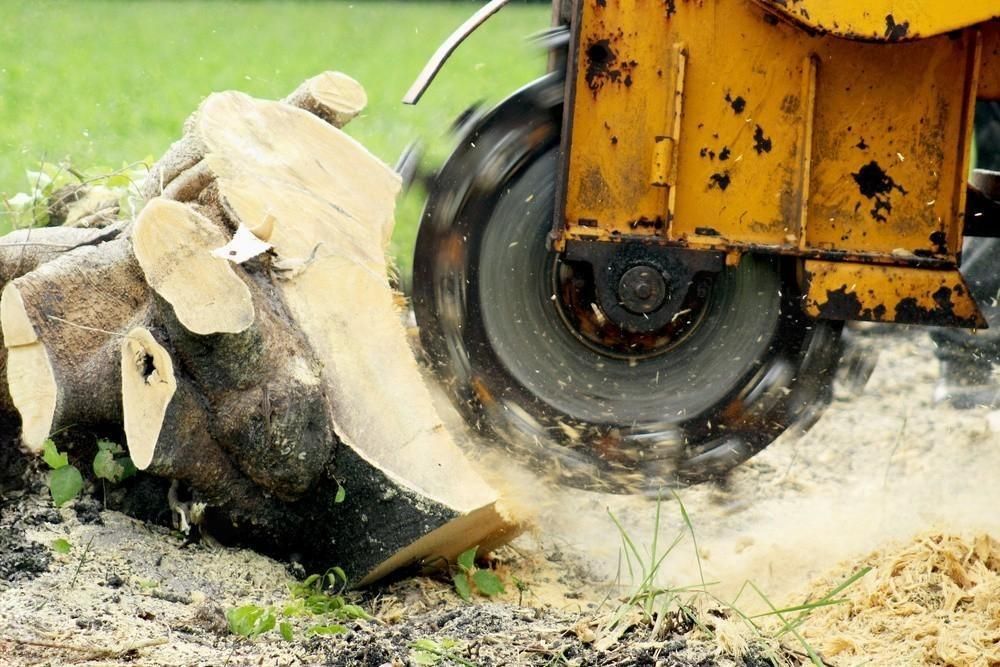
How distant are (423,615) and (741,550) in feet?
3.96

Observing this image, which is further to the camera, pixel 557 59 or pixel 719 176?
pixel 557 59

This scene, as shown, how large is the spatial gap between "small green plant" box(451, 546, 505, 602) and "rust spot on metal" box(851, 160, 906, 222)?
137 centimetres

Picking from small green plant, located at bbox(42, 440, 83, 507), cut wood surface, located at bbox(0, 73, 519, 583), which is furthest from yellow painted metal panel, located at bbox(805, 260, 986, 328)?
small green plant, located at bbox(42, 440, 83, 507)

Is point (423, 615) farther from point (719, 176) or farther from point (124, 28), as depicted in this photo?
point (124, 28)

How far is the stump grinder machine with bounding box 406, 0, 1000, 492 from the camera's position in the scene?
330 cm

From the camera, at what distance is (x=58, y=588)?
2742 millimetres

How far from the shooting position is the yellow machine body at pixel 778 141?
3.29 metres

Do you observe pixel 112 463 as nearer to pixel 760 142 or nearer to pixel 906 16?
pixel 760 142

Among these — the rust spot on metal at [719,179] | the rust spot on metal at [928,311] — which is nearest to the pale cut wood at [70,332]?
the rust spot on metal at [719,179]

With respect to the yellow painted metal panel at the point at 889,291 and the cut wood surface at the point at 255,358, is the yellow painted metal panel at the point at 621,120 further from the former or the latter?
the cut wood surface at the point at 255,358

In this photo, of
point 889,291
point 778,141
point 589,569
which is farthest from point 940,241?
point 589,569

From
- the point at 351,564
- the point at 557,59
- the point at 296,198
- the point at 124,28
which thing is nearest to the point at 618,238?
the point at 557,59

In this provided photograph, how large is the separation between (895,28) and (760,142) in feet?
1.59

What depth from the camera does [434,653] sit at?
262 cm
